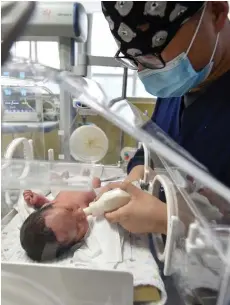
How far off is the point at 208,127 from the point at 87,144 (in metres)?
0.39

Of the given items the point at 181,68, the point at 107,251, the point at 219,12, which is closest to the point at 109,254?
the point at 107,251

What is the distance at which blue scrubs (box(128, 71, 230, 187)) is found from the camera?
621 millimetres

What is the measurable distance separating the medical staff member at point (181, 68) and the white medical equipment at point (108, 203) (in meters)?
0.02

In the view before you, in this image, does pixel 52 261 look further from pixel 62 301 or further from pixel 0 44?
pixel 0 44

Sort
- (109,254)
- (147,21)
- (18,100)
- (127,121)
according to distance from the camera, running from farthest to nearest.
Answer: (18,100), (109,254), (127,121), (147,21)

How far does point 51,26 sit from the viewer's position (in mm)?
674

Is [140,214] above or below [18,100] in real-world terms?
below

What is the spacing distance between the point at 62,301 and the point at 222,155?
430mm

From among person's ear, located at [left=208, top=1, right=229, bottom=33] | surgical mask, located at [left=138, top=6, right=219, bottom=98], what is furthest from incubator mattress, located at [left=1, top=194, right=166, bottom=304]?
person's ear, located at [left=208, top=1, right=229, bottom=33]

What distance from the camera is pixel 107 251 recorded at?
2.43 ft

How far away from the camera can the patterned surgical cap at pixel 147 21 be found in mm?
485

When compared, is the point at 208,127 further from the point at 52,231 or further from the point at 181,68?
the point at 52,231

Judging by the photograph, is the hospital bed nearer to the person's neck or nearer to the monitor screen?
the monitor screen

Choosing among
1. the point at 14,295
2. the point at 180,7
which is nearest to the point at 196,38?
the point at 180,7
